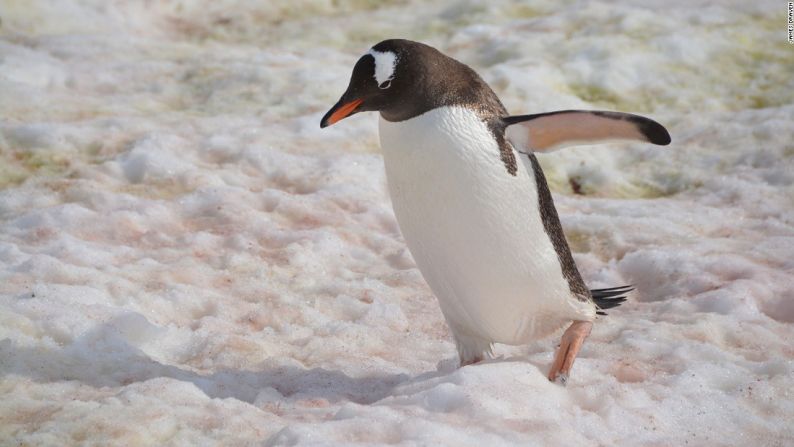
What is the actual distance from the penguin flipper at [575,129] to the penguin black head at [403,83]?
0.20m

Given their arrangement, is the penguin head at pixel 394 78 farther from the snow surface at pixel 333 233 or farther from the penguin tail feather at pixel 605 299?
the penguin tail feather at pixel 605 299

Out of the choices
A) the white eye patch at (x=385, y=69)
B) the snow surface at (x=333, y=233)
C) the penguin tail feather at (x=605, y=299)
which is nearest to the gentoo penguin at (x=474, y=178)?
the white eye patch at (x=385, y=69)

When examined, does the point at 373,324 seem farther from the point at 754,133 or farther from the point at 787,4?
the point at 787,4

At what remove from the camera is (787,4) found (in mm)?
8109

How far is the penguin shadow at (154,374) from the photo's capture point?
3.52 m

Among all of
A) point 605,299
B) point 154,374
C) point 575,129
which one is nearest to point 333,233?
point 605,299

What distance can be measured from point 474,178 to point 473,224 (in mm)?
158

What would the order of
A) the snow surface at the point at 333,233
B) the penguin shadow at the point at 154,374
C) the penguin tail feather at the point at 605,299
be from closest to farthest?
the snow surface at the point at 333,233 → the penguin shadow at the point at 154,374 → the penguin tail feather at the point at 605,299

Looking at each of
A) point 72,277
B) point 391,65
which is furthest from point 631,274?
point 72,277

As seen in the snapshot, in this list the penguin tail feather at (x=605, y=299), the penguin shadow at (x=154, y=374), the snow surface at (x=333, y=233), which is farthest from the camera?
the penguin tail feather at (x=605, y=299)

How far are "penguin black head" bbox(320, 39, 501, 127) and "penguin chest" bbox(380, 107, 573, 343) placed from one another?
0.15ft

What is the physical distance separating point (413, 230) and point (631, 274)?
1.79 meters

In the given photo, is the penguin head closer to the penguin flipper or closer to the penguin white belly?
the penguin white belly

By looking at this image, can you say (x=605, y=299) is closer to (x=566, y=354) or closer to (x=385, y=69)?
(x=566, y=354)
